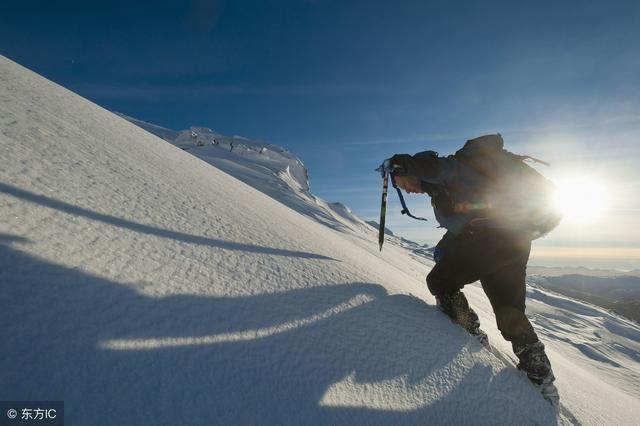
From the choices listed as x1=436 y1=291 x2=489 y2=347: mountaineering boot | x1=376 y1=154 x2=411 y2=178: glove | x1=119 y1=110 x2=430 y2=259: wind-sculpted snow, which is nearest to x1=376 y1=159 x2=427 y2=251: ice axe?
x1=376 y1=154 x2=411 y2=178: glove

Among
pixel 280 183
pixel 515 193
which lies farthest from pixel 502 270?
pixel 280 183

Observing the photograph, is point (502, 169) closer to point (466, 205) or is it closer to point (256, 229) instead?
point (466, 205)

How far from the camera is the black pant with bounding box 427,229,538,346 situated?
2150 millimetres

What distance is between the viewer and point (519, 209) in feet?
7.10

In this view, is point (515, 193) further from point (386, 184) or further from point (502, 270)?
point (386, 184)

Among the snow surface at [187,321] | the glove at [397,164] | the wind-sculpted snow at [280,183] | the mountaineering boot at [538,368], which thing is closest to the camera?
the snow surface at [187,321]

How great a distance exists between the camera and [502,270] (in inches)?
87.4

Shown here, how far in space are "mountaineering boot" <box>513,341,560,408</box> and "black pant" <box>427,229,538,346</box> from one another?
0.05 metres

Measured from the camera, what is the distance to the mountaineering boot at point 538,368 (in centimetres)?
194

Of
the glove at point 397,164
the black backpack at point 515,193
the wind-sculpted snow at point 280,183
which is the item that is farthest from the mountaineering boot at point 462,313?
the wind-sculpted snow at point 280,183

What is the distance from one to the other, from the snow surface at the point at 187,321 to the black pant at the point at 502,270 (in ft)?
0.85

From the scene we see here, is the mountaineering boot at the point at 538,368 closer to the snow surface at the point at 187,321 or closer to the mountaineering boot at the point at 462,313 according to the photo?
the snow surface at the point at 187,321

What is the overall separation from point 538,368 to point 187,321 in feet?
7.10

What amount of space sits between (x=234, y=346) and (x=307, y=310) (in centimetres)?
49
